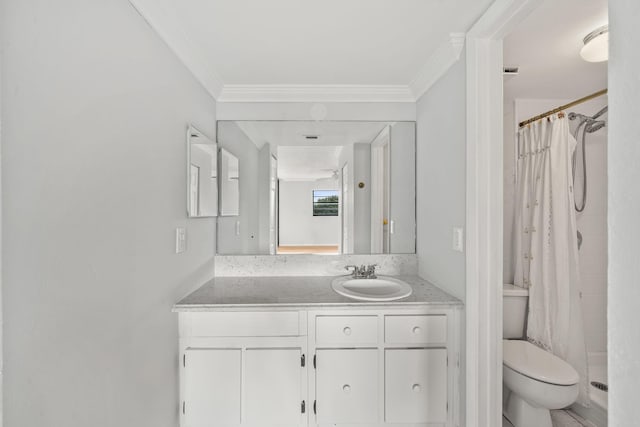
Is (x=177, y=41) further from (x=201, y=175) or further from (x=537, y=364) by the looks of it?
(x=537, y=364)

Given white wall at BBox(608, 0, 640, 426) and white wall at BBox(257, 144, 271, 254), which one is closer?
white wall at BBox(608, 0, 640, 426)

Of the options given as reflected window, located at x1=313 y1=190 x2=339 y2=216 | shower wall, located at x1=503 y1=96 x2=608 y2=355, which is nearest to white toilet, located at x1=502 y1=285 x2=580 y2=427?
shower wall, located at x1=503 y1=96 x2=608 y2=355

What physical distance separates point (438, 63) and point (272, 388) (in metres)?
2.01

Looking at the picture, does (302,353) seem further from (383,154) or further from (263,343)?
(383,154)

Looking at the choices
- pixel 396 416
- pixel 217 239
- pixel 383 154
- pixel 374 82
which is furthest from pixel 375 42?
pixel 396 416

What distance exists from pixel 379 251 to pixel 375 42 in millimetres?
1358

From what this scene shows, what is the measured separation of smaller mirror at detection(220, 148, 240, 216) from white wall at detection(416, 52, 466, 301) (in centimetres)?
133

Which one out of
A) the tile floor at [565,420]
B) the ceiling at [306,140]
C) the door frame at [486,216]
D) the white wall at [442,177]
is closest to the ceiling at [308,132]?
the ceiling at [306,140]

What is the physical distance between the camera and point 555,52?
5.85 feet

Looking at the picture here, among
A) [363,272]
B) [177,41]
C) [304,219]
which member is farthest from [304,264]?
[177,41]

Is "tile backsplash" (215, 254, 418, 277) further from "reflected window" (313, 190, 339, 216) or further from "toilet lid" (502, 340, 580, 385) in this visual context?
"toilet lid" (502, 340, 580, 385)

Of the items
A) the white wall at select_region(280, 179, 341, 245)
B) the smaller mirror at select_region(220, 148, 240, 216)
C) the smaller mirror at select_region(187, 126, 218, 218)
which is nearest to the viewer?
the smaller mirror at select_region(187, 126, 218, 218)

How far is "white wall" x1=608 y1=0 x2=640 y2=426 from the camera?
1.42 feet

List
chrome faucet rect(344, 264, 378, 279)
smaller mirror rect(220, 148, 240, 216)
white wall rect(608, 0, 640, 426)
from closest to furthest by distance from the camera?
1. white wall rect(608, 0, 640, 426)
2. chrome faucet rect(344, 264, 378, 279)
3. smaller mirror rect(220, 148, 240, 216)
